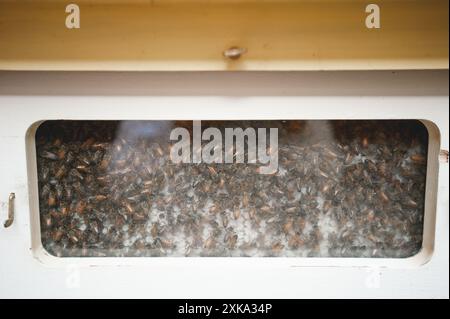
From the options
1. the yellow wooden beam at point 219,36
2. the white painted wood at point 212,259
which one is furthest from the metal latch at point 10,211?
the yellow wooden beam at point 219,36

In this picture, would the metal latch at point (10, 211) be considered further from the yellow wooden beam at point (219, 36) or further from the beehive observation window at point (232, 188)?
the yellow wooden beam at point (219, 36)

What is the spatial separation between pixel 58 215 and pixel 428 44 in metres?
0.74

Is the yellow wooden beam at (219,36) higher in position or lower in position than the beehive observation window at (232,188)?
higher

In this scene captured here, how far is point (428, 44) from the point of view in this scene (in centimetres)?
65

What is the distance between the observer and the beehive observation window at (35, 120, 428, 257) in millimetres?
756

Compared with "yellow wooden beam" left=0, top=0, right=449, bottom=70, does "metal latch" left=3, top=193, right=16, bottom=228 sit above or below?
below

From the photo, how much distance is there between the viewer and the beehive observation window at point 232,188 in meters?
0.76

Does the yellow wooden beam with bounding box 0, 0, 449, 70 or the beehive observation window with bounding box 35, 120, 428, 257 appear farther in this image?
the beehive observation window with bounding box 35, 120, 428, 257

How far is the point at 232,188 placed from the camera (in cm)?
78

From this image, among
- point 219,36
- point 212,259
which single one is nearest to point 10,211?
point 212,259

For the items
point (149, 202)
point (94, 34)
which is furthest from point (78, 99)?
point (149, 202)

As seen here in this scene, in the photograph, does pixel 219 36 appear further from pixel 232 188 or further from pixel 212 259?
pixel 212 259

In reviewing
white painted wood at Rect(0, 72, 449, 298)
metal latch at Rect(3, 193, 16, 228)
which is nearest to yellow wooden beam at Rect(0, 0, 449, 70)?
white painted wood at Rect(0, 72, 449, 298)

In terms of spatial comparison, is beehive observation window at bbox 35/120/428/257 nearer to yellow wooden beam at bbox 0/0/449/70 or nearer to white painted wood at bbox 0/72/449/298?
white painted wood at bbox 0/72/449/298
